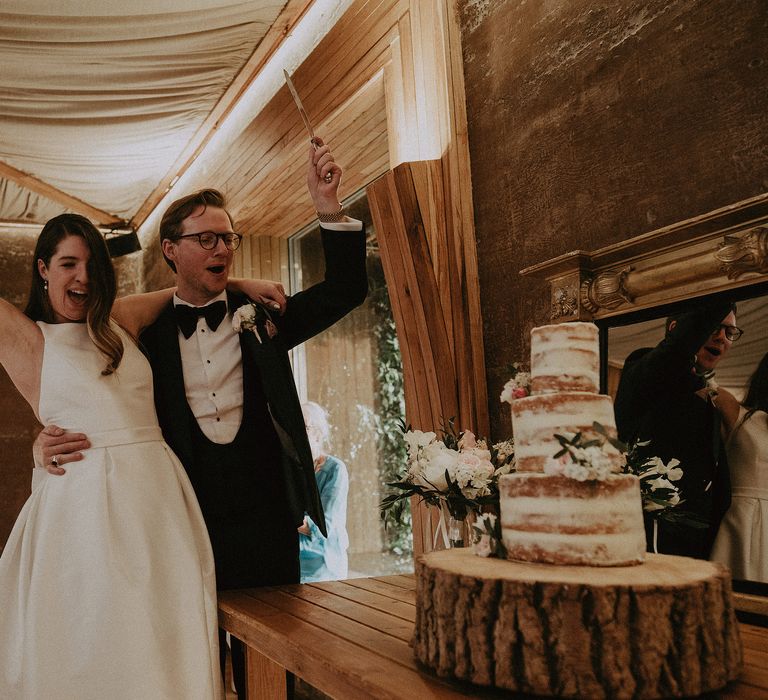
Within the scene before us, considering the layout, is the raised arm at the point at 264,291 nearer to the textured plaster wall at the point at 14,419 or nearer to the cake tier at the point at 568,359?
the cake tier at the point at 568,359

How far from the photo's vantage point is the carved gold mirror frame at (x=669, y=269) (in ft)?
5.53

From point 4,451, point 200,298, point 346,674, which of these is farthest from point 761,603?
point 4,451

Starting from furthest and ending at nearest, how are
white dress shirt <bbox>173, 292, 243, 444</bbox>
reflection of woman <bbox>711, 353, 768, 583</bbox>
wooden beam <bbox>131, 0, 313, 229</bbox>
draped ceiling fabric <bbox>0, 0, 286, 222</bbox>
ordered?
wooden beam <bbox>131, 0, 313, 229</bbox>, draped ceiling fabric <bbox>0, 0, 286, 222</bbox>, white dress shirt <bbox>173, 292, 243, 444</bbox>, reflection of woman <bbox>711, 353, 768, 583</bbox>

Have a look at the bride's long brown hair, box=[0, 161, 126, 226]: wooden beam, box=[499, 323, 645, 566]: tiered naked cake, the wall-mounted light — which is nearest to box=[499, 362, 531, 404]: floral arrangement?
box=[499, 323, 645, 566]: tiered naked cake

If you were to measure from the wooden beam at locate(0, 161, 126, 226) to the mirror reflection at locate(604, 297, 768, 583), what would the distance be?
497 cm

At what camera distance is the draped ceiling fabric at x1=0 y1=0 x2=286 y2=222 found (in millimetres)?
3354

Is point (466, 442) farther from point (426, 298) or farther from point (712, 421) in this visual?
A: point (426, 298)

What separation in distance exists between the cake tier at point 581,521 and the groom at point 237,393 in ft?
3.55

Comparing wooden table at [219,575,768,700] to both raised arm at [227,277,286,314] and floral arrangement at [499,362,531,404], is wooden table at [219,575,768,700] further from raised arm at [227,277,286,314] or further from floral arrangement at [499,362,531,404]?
raised arm at [227,277,286,314]

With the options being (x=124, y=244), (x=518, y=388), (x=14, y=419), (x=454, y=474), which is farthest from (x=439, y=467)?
(x=14, y=419)

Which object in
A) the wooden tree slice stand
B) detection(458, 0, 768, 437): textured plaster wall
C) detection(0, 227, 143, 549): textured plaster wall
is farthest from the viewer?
detection(0, 227, 143, 549): textured plaster wall

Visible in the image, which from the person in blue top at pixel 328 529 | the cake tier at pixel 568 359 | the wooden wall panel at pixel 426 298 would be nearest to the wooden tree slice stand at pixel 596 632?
the cake tier at pixel 568 359

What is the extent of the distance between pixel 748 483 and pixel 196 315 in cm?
164

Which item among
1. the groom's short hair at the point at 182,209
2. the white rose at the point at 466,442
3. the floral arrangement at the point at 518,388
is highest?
the groom's short hair at the point at 182,209
